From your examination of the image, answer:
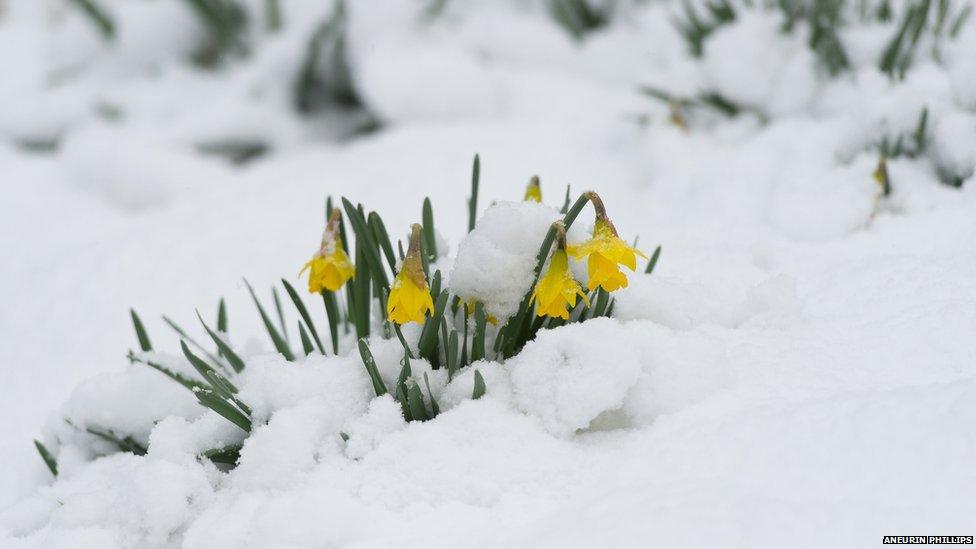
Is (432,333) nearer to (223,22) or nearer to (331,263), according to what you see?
(331,263)

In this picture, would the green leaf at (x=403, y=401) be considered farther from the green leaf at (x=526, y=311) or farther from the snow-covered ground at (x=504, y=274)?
the green leaf at (x=526, y=311)

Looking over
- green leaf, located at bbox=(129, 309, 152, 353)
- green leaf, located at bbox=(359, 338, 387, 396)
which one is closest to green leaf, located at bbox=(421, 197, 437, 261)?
green leaf, located at bbox=(359, 338, 387, 396)

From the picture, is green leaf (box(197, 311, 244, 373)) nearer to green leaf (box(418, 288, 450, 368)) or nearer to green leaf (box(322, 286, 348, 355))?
green leaf (box(322, 286, 348, 355))

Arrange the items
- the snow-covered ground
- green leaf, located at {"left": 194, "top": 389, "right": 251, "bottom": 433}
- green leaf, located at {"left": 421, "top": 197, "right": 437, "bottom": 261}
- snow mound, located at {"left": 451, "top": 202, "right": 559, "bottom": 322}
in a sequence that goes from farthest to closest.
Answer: green leaf, located at {"left": 421, "top": 197, "right": 437, "bottom": 261} < snow mound, located at {"left": 451, "top": 202, "right": 559, "bottom": 322} < green leaf, located at {"left": 194, "top": 389, "right": 251, "bottom": 433} < the snow-covered ground

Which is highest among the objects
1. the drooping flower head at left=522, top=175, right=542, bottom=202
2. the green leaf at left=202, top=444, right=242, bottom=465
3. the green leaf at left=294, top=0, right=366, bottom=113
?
the green leaf at left=294, top=0, right=366, bottom=113

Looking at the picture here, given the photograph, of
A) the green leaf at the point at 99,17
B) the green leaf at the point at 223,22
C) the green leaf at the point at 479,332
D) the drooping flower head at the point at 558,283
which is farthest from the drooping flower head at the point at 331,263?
the green leaf at the point at 99,17

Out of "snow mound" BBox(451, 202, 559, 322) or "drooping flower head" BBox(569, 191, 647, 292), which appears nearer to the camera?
"drooping flower head" BBox(569, 191, 647, 292)

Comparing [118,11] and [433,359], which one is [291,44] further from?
[433,359]
